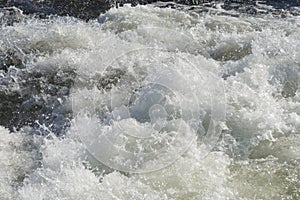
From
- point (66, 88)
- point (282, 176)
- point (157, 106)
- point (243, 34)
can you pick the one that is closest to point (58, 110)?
point (66, 88)

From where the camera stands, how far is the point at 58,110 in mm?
5484

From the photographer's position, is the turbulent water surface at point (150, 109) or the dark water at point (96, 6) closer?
the turbulent water surface at point (150, 109)

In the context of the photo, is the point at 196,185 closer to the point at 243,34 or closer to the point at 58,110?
the point at 58,110

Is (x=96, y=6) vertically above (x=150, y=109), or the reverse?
(x=96, y=6)

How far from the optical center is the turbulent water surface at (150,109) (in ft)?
13.6

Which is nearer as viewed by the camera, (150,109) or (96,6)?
(150,109)

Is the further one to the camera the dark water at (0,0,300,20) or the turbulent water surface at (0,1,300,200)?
the dark water at (0,0,300,20)

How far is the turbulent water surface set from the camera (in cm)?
413

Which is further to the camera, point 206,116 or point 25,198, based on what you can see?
point 206,116

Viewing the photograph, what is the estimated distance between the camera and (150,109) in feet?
→ 16.9

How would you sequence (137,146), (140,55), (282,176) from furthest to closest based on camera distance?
(140,55) → (137,146) → (282,176)

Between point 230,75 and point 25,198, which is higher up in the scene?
point 230,75

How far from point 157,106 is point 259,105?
1.10 m


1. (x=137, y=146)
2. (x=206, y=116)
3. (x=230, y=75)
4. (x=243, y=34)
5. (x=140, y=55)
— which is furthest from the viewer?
(x=243, y=34)
